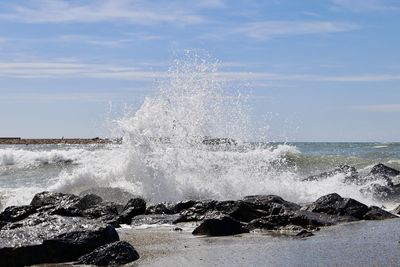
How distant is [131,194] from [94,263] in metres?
8.00

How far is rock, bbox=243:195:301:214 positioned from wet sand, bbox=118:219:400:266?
3.95ft

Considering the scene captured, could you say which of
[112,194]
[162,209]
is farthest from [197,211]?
[112,194]

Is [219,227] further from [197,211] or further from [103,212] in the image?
[103,212]

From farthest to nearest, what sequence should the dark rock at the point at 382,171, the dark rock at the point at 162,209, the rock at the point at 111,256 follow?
the dark rock at the point at 382,171
the dark rock at the point at 162,209
the rock at the point at 111,256

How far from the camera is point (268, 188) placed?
15359 millimetres

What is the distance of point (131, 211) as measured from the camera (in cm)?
1173

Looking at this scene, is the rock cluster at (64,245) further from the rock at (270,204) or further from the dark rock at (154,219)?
the rock at (270,204)

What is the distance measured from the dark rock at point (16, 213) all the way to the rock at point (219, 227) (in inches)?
134

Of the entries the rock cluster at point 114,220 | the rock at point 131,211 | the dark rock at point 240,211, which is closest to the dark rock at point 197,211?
the rock cluster at point 114,220

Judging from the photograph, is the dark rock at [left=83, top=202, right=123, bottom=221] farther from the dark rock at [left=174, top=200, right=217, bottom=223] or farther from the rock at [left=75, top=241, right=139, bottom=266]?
the rock at [left=75, top=241, right=139, bottom=266]

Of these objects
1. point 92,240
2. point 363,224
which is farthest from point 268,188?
point 92,240

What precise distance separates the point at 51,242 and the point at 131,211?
4.27 meters

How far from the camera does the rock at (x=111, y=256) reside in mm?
7238

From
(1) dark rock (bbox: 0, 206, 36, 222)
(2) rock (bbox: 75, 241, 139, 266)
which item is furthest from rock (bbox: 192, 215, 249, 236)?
(1) dark rock (bbox: 0, 206, 36, 222)
